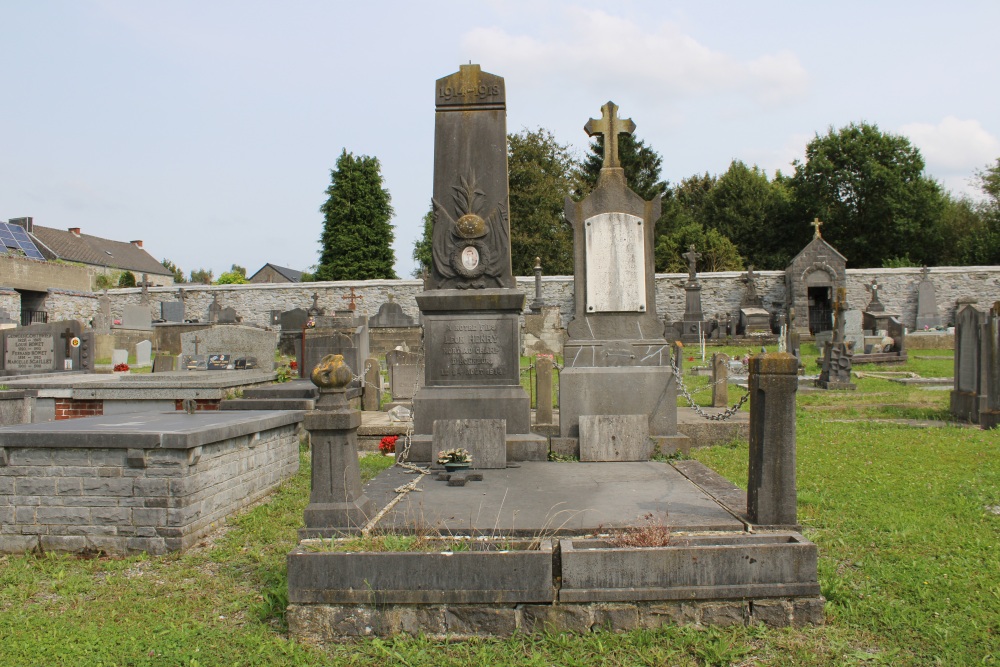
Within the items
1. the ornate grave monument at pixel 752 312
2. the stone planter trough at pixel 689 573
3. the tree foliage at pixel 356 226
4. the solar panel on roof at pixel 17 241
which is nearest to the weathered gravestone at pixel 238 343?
the stone planter trough at pixel 689 573

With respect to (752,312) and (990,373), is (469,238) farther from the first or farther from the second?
(752,312)

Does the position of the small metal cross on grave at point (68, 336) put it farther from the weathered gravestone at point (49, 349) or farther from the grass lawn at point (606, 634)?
the grass lawn at point (606, 634)

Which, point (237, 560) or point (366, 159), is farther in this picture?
point (366, 159)

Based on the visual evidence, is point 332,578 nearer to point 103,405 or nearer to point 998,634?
point 998,634

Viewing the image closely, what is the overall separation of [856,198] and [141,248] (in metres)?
55.7

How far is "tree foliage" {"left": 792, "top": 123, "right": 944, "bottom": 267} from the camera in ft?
132

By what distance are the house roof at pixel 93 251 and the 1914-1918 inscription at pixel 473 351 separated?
49118mm

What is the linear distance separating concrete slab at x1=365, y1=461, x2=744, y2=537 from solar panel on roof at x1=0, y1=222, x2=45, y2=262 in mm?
39223

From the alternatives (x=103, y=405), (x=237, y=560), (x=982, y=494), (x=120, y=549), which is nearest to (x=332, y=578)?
(x=237, y=560)

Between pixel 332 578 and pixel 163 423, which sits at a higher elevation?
pixel 163 423

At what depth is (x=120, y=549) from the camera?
5238 millimetres

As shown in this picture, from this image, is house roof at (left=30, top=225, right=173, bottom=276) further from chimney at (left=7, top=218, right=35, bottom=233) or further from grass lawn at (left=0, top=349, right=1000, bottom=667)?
grass lawn at (left=0, top=349, right=1000, bottom=667)

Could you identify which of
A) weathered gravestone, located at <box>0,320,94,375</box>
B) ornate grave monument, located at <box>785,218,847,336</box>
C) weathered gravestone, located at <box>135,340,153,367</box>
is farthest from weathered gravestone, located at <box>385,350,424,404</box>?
ornate grave monument, located at <box>785,218,847,336</box>

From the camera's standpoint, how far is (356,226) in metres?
45.7
